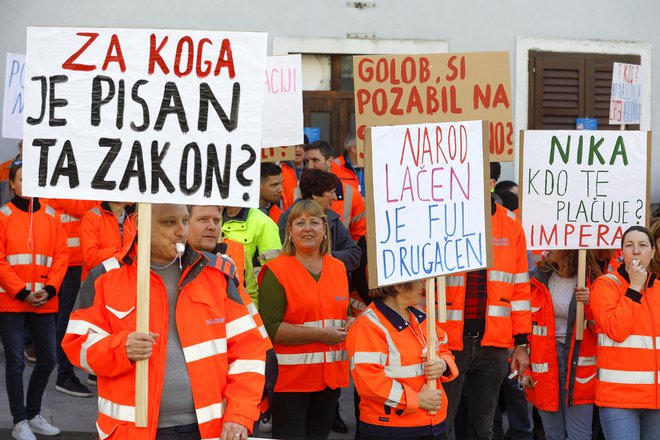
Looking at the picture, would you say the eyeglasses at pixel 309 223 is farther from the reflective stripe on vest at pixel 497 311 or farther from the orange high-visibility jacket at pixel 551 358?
the orange high-visibility jacket at pixel 551 358

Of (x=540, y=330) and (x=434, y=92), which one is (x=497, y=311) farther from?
(x=434, y=92)

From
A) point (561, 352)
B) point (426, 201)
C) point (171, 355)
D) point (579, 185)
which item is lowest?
point (561, 352)

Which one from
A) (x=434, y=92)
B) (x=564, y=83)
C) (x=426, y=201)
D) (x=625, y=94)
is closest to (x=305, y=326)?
(x=426, y=201)

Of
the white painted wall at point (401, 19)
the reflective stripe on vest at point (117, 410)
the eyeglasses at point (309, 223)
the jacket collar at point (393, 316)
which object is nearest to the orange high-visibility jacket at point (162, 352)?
the reflective stripe on vest at point (117, 410)

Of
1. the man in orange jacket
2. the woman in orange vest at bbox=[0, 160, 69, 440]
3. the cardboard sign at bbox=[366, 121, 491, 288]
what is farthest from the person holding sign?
the woman in orange vest at bbox=[0, 160, 69, 440]

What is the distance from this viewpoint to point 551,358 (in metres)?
7.38

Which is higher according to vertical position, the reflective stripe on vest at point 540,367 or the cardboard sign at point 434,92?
the cardboard sign at point 434,92

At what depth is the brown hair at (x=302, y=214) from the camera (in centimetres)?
687

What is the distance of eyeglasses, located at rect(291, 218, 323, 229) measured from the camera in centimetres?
683

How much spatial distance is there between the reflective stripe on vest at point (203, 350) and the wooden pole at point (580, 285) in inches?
130

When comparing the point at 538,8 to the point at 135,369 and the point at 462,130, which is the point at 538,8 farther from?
the point at 135,369

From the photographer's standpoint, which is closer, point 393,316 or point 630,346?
point 393,316

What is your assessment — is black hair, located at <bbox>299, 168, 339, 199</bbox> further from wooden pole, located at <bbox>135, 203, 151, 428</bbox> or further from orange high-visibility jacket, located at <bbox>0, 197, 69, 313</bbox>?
wooden pole, located at <bbox>135, 203, 151, 428</bbox>

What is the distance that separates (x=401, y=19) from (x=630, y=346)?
7.10m
